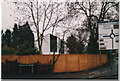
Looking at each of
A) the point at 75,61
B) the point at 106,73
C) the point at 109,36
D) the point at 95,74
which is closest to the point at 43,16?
the point at 75,61

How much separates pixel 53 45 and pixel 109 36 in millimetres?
2905

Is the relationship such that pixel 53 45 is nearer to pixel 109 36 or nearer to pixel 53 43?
pixel 53 43

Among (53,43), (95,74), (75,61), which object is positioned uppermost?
(53,43)

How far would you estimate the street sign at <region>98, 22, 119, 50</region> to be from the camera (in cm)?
841

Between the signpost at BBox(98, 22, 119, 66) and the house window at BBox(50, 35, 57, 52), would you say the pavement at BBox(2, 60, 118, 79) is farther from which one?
the house window at BBox(50, 35, 57, 52)

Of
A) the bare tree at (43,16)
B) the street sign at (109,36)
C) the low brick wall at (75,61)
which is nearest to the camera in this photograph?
the street sign at (109,36)

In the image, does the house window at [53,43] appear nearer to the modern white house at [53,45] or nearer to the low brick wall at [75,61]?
the modern white house at [53,45]

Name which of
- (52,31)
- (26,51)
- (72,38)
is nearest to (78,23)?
(72,38)

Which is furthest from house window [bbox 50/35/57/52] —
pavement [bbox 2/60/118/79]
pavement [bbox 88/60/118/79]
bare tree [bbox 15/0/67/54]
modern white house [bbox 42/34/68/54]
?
pavement [bbox 88/60/118/79]

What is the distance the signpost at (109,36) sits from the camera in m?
8.41

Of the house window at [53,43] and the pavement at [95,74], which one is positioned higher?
the house window at [53,43]

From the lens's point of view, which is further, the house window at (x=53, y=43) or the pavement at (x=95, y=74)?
the house window at (x=53, y=43)

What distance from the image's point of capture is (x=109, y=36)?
8.47 m

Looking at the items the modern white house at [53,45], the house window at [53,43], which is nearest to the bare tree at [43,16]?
the modern white house at [53,45]
